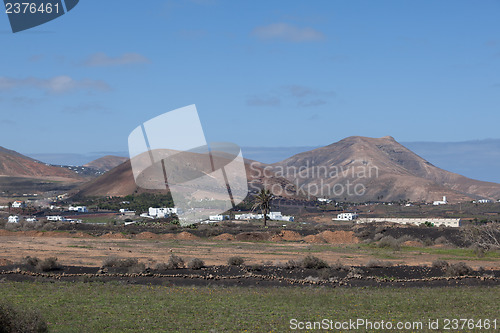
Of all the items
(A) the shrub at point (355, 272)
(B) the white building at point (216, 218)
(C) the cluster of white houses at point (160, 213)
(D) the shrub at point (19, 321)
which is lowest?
(A) the shrub at point (355, 272)

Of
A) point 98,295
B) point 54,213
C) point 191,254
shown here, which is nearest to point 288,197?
point 54,213

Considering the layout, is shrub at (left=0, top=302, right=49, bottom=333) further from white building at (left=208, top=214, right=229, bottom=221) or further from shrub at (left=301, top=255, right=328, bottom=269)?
white building at (left=208, top=214, right=229, bottom=221)

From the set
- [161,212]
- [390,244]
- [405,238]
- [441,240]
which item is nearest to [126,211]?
[161,212]

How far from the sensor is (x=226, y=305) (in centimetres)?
2580

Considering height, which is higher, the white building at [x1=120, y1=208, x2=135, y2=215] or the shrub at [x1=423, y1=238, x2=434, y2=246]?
the white building at [x1=120, y1=208, x2=135, y2=215]

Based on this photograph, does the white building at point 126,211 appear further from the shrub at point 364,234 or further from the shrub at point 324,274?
the shrub at point 324,274

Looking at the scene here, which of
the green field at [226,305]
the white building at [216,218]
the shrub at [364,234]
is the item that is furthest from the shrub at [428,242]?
the white building at [216,218]

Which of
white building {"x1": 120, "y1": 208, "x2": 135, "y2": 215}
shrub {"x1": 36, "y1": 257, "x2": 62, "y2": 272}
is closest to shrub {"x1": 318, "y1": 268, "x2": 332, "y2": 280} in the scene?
shrub {"x1": 36, "y1": 257, "x2": 62, "y2": 272}

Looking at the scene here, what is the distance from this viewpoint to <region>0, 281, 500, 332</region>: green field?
22.1 m

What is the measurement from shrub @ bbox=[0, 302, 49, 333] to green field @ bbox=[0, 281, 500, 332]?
4.56ft

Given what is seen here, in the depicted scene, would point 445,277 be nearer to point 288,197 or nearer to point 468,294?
point 468,294

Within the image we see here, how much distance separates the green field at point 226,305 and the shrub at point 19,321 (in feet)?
4.56

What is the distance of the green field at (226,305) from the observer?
2208 centimetres

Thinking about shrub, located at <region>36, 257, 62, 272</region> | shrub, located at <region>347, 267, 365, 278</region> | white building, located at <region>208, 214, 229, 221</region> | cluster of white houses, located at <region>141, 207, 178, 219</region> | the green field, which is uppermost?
cluster of white houses, located at <region>141, 207, 178, 219</region>
